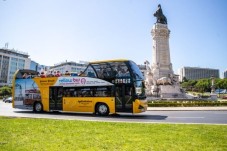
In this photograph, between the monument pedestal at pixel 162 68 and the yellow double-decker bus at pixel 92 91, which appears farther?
the monument pedestal at pixel 162 68

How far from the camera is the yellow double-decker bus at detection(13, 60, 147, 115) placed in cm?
1852

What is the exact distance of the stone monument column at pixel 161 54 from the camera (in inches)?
2228

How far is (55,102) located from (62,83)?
1929mm

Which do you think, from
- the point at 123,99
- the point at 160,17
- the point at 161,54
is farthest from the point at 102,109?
the point at 160,17

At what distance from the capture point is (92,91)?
1986 cm

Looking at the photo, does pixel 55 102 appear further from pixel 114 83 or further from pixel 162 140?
pixel 162 140

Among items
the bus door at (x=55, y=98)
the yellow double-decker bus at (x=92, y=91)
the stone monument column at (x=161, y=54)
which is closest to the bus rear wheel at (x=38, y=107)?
the yellow double-decker bus at (x=92, y=91)

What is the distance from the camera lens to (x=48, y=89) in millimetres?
21953

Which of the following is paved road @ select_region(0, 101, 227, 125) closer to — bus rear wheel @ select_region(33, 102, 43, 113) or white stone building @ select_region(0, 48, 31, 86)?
bus rear wheel @ select_region(33, 102, 43, 113)

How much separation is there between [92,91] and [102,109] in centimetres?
174

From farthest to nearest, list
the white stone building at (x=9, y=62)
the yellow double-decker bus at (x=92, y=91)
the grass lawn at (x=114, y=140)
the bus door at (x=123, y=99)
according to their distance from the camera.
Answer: the white stone building at (x=9, y=62) < the yellow double-decker bus at (x=92, y=91) < the bus door at (x=123, y=99) < the grass lawn at (x=114, y=140)

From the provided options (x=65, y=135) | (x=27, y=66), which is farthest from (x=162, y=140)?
(x=27, y=66)

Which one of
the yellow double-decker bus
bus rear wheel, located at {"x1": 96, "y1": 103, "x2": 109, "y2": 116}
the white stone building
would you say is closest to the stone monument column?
the yellow double-decker bus

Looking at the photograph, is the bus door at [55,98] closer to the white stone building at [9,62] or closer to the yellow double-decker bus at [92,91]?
Result: the yellow double-decker bus at [92,91]
